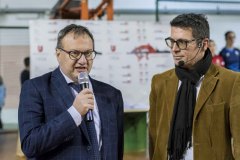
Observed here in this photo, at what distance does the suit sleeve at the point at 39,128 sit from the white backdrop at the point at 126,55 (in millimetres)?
3210

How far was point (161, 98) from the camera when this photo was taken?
6.52ft

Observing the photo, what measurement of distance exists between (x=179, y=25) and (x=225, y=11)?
27.6ft

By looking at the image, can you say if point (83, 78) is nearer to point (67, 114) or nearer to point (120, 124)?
point (67, 114)

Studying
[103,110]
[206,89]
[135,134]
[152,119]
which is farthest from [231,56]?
[103,110]

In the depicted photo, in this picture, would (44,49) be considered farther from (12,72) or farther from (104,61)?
(12,72)

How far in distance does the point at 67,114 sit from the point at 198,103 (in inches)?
23.1

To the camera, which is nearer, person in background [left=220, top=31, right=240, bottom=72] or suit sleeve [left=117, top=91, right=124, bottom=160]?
suit sleeve [left=117, top=91, right=124, bottom=160]

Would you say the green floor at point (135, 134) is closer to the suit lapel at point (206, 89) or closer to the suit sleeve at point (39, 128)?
the suit lapel at point (206, 89)

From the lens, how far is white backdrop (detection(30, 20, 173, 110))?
4.87 metres

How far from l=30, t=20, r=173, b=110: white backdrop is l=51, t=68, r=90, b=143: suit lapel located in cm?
311

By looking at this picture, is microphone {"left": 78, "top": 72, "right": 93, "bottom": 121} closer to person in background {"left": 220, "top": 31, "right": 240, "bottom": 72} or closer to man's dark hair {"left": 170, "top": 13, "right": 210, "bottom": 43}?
man's dark hair {"left": 170, "top": 13, "right": 210, "bottom": 43}

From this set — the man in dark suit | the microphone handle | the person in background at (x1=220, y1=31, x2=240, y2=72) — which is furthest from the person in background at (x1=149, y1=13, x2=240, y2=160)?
the person in background at (x1=220, y1=31, x2=240, y2=72)

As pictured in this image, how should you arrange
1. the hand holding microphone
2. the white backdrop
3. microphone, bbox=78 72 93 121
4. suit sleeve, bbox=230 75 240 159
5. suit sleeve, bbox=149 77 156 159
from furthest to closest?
the white backdrop → suit sleeve, bbox=149 77 156 159 → suit sleeve, bbox=230 75 240 159 → microphone, bbox=78 72 93 121 → the hand holding microphone

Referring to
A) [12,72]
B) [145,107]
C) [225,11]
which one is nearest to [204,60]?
[145,107]
